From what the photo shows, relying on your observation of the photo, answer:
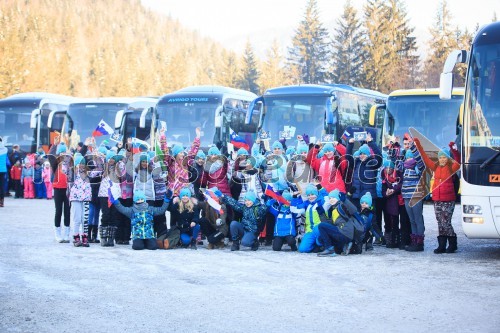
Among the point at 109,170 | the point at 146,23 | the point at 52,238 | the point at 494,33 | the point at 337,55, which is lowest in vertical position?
the point at 52,238

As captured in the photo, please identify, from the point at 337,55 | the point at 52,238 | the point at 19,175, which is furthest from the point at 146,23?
the point at 52,238

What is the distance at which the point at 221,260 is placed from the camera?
12.4 meters

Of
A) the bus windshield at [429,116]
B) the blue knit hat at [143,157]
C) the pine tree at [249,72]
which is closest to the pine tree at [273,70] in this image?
the pine tree at [249,72]

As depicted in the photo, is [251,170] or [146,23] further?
[146,23]

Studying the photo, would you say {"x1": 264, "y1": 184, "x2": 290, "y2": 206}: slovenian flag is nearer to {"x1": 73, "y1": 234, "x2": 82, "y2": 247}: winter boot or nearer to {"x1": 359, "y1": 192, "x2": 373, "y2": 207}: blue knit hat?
{"x1": 359, "y1": 192, "x2": 373, "y2": 207}: blue knit hat

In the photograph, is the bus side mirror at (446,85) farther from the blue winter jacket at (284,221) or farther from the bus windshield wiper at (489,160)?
the blue winter jacket at (284,221)

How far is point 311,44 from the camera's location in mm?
82875

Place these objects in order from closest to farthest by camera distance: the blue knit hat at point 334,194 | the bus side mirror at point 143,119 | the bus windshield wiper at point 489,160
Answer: the bus windshield wiper at point 489,160 → the blue knit hat at point 334,194 → the bus side mirror at point 143,119

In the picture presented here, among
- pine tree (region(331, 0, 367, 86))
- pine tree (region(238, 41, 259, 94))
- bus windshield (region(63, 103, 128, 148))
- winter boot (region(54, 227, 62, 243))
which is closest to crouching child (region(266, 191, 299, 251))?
winter boot (region(54, 227, 62, 243))

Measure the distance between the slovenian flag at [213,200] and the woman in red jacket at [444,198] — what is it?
145 inches

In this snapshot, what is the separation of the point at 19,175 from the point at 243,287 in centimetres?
1996

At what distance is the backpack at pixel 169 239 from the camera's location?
14.0 m

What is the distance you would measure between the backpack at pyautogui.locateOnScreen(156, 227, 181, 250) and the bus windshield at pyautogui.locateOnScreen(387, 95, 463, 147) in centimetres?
1239

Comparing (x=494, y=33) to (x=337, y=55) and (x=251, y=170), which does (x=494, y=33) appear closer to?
(x=251, y=170)
